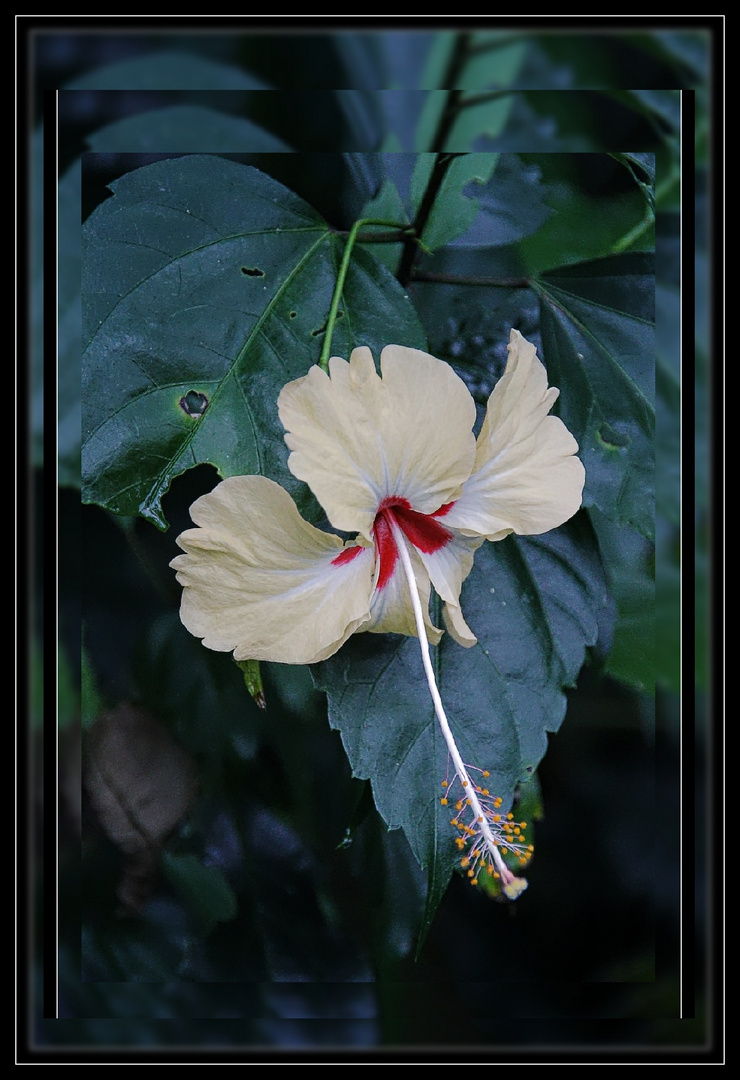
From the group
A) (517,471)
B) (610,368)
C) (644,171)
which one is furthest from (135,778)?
(644,171)

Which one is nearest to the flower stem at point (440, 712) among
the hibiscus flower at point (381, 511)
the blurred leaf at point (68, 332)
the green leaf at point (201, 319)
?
the hibiscus flower at point (381, 511)

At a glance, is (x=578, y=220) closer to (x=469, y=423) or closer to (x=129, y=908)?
(x=469, y=423)

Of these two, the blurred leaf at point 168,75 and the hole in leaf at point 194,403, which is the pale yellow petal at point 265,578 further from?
the blurred leaf at point 168,75

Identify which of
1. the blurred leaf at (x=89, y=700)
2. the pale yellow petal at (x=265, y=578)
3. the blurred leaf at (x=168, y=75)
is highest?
the blurred leaf at (x=168, y=75)

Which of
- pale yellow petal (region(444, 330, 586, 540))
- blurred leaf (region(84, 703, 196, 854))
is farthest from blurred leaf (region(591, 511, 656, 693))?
blurred leaf (region(84, 703, 196, 854))
